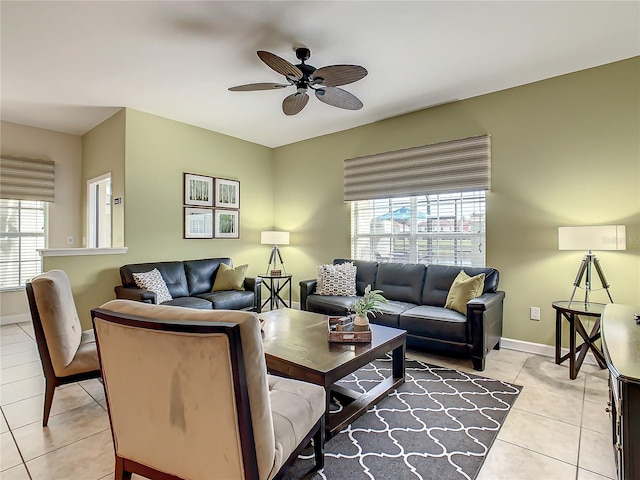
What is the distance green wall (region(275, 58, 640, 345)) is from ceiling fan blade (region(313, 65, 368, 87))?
6.27 feet

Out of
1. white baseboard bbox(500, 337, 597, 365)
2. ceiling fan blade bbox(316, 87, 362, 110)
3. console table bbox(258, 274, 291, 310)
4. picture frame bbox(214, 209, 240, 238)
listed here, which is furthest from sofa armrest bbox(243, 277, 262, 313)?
white baseboard bbox(500, 337, 597, 365)

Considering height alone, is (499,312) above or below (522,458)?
above

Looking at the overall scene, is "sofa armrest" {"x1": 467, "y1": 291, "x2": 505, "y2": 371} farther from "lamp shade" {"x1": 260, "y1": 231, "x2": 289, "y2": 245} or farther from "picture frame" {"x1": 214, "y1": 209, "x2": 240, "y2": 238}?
"picture frame" {"x1": 214, "y1": 209, "x2": 240, "y2": 238}

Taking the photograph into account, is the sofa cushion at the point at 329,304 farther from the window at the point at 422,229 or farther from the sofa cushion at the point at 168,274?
the sofa cushion at the point at 168,274

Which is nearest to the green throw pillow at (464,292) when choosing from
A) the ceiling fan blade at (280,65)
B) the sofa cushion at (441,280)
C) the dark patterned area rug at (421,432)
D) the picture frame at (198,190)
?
the sofa cushion at (441,280)

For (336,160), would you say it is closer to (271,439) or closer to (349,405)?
(349,405)

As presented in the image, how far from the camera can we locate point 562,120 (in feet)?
10.6

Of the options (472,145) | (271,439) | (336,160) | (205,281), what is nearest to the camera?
(271,439)

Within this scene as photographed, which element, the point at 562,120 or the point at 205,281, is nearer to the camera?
the point at 562,120

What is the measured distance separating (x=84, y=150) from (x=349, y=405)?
221 inches

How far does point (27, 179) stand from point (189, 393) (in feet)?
17.9

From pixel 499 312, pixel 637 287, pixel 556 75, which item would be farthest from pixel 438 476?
pixel 556 75

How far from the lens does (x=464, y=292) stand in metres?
3.27

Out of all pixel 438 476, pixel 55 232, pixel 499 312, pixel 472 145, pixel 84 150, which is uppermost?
pixel 84 150
